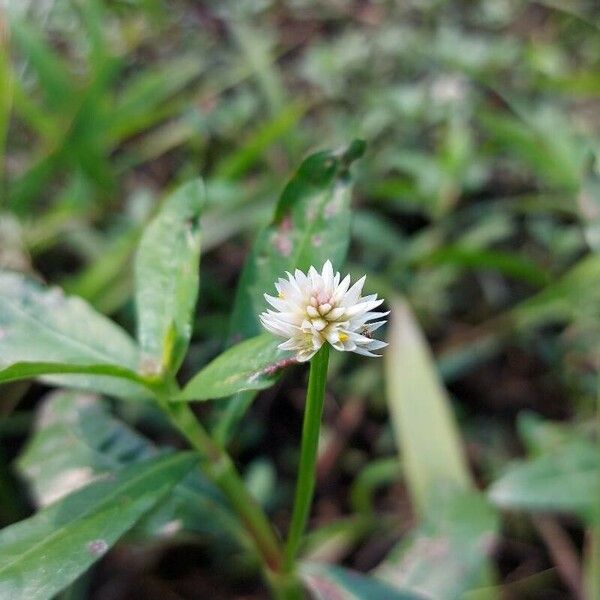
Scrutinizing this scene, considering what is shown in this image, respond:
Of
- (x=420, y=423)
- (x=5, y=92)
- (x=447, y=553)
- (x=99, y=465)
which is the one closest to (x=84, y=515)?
(x=99, y=465)

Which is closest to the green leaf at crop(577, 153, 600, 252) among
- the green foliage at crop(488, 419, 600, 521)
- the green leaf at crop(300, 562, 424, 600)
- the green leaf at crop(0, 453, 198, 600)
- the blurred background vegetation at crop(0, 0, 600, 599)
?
the blurred background vegetation at crop(0, 0, 600, 599)

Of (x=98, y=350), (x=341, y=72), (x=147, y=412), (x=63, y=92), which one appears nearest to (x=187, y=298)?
(x=98, y=350)

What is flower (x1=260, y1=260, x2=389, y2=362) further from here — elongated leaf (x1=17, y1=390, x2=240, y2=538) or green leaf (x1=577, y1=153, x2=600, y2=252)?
green leaf (x1=577, y1=153, x2=600, y2=252)

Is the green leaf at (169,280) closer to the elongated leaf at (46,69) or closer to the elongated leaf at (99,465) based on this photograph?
the elongated leaf at (99,465)

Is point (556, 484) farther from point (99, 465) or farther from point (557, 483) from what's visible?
point (99, 465)

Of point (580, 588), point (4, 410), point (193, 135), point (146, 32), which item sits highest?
point (146, 32)

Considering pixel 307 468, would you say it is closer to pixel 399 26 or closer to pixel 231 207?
pixel 231 207
